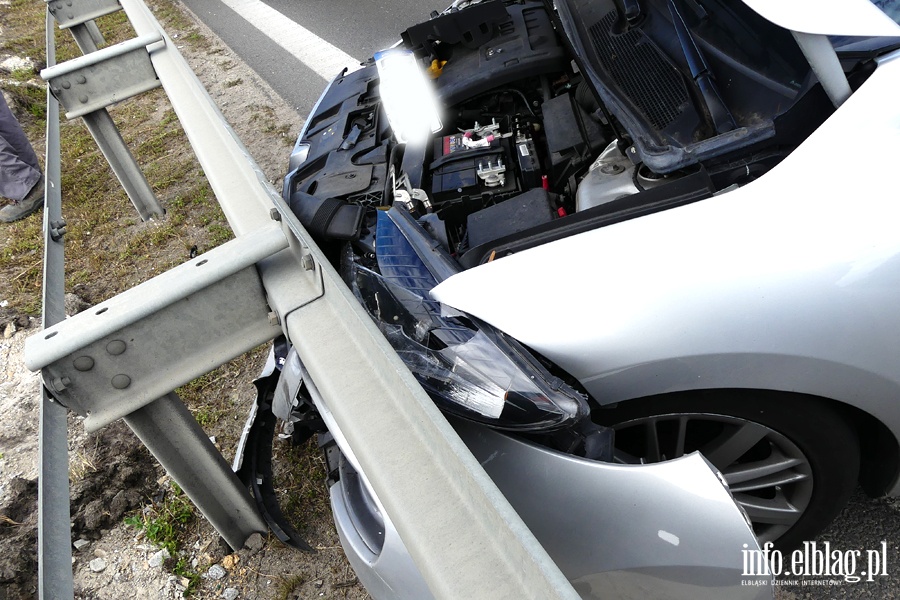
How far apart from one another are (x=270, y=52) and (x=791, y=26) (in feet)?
18.8

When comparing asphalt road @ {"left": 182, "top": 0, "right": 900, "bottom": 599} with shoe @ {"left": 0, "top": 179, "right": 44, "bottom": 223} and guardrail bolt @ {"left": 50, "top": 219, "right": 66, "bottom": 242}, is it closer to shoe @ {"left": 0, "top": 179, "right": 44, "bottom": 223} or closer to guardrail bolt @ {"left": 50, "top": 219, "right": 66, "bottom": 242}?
shoe @ {"left": 0, "top": 179, "right": 44, "bottom": 223}

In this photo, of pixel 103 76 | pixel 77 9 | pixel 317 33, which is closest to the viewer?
pixel 103 76

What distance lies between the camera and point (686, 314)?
1.47 metres

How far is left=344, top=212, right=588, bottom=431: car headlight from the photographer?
1.44 m

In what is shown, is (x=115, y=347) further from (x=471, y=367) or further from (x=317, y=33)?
(x=317, y=33)

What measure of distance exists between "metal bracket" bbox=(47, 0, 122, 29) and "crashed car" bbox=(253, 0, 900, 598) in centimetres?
323

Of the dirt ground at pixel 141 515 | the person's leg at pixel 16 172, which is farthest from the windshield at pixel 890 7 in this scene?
the person's leg at pixel 16 172

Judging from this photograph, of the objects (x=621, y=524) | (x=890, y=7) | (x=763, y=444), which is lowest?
(x=763, y=444)

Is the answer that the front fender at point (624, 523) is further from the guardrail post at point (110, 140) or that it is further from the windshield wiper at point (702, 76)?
the guardrail post at point (110, 140)

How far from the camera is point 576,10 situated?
8.95 feet

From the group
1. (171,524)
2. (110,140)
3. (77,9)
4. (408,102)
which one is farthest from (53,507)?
(77,9)

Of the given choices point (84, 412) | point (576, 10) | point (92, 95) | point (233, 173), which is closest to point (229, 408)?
point (233, 173)

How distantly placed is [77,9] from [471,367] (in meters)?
4.22

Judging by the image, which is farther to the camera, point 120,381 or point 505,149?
point 505,149
